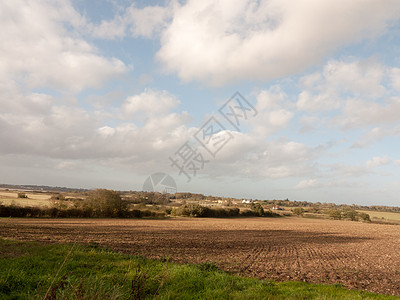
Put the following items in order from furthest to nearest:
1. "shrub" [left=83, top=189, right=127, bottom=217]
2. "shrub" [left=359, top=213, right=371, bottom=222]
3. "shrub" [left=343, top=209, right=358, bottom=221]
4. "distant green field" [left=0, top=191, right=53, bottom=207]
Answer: "shrub" [left=343, top=209, right=358, bottom=221] → "shrub" [left=359, top=213, right=371, bottom=222] → "shrub" [left=83, top=189, right=127, bottom=217] → "distant green field" [left=0, top=191, right=53, bottom=207]

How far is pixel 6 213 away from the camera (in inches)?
1618

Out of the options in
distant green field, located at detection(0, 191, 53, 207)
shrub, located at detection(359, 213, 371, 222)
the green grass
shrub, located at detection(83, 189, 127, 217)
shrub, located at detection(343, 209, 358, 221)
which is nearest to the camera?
the green grass

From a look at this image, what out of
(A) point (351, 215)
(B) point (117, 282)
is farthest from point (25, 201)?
(A) point (351, 215)

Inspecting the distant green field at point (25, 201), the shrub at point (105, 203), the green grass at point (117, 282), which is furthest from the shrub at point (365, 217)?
the distant green field at point (25, 201)

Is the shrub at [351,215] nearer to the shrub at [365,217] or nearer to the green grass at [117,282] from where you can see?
the shrub at [365,217]

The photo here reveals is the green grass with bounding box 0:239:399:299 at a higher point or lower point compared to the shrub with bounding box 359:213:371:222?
higher

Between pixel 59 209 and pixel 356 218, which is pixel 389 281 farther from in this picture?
pixel 356 218

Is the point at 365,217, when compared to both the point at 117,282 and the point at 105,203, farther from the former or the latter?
the point at 117,282

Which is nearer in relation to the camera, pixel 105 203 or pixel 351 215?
pixel 105 203

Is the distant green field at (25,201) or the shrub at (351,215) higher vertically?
the distant green field at (25,201)

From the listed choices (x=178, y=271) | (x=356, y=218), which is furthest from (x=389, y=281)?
(x=356, y=218)

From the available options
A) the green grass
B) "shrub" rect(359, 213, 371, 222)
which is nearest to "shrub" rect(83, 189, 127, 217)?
the green grass

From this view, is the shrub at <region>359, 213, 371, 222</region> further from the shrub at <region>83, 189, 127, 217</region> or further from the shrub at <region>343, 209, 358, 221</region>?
the shrub at <region>83, 189, 127, 217</region>

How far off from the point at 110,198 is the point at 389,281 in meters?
53.9
